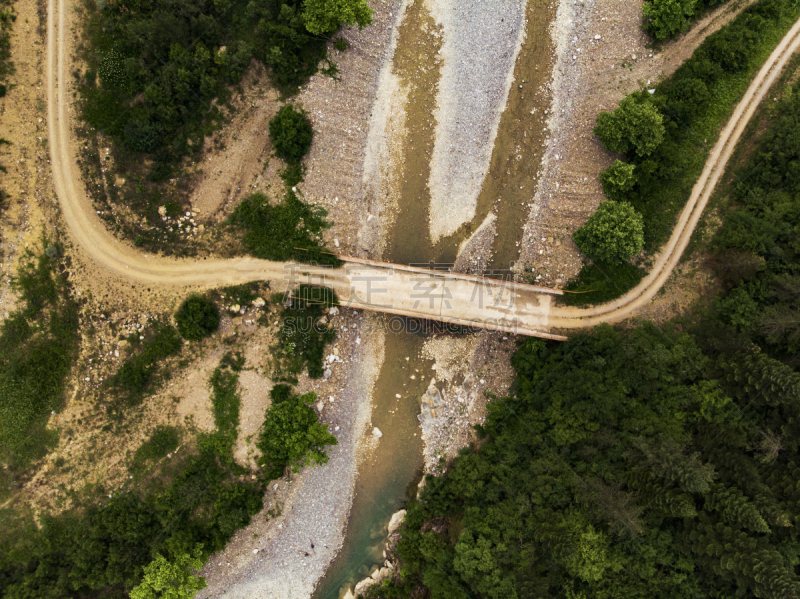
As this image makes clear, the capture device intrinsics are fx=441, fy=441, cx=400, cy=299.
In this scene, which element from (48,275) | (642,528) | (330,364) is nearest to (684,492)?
(642,528)

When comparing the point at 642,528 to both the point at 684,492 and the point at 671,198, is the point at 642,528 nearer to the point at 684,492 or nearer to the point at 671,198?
the point at 684,492

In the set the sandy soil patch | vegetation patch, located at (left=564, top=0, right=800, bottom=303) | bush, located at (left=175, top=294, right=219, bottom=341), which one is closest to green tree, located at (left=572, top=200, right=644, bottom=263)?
vegetation patch, located at (left=564, top=0, right=800, bottom=303)

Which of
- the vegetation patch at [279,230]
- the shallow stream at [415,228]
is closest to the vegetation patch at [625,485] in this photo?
the shallow stream at [415,228]

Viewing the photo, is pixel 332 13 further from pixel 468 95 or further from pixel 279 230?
pixel 279 230

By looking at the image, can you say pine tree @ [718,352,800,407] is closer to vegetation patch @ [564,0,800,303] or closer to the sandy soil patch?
vegetation patch @ [564,0,800,303]

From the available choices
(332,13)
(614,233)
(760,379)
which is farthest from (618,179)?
(332,13)

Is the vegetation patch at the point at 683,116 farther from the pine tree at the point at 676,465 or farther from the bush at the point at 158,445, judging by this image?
Result: the bush at the point at 158,445
